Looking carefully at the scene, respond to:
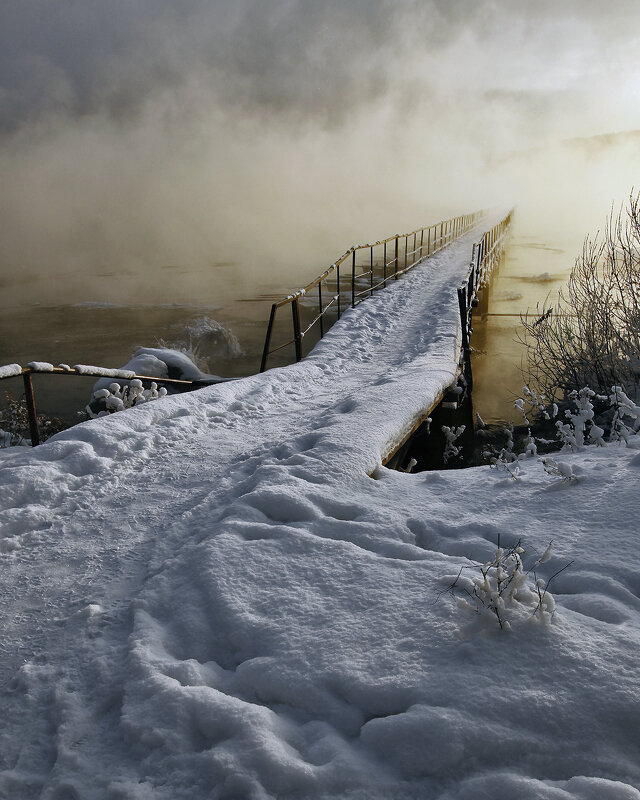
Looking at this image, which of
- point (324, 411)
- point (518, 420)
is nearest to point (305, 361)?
point (324, 411)

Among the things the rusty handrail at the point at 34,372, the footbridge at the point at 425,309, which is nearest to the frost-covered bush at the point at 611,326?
the footbridge at the point at 425,309

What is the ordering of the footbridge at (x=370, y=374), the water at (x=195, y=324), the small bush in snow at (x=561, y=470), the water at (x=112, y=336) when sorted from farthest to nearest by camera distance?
the water at (x=112, y=336) < the water at (x=195, y=324) < the footbridge at (x=370, y=374) < the small bush in snow at (x=561, y=470)

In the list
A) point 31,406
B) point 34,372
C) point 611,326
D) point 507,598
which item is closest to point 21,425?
point 31,406

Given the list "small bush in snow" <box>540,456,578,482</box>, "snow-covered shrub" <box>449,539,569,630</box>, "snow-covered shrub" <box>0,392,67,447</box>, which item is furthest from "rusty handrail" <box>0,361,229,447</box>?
"snow-covered shrub" <box>0,392,67,447</box>

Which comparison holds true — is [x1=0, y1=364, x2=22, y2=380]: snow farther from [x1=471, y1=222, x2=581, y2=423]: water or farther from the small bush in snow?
[x1=471, y1=222, x2=581, y2=423]: water

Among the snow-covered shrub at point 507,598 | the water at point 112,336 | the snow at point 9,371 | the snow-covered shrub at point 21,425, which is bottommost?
the water at point 112,336

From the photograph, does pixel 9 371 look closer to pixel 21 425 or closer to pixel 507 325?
pixel 21 425

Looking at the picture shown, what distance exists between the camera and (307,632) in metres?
2.40

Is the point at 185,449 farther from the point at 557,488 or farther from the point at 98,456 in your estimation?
the point at 557,488

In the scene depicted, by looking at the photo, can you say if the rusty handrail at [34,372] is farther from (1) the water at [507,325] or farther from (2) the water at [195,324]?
(2) the water at [195,324]

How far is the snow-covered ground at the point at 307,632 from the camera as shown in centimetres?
183

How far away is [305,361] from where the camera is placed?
339 inches

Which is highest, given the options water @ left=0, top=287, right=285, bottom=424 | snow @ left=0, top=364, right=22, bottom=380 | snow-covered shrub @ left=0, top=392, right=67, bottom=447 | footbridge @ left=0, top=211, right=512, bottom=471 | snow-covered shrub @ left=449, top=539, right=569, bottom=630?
snow @ left=0, top=364, right=22, bottom=380

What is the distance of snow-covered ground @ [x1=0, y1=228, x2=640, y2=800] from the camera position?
1.83m
